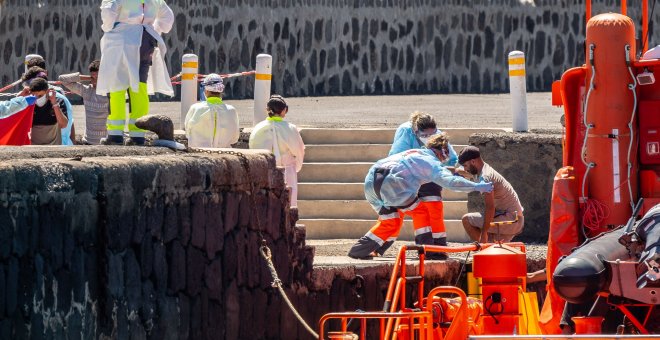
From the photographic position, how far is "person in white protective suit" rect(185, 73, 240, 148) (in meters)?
14.6

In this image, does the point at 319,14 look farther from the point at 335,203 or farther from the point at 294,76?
the point at 335,203

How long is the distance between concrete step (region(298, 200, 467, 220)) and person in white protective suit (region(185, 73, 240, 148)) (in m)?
1.78

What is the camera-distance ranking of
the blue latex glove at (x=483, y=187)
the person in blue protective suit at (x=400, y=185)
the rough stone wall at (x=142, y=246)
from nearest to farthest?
the rough stone wall at (x=142, y=246)
the blue latex glove at (x=483, y=187)
the person in blue protective suit at (x=400, y=185)

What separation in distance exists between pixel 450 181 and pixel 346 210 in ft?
11.0

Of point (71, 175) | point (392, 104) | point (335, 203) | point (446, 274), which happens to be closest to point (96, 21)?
point (392, 104)

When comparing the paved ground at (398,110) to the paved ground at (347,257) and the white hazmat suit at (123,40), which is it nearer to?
the paved ground at (347,257)

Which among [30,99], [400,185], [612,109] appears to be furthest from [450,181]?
[30,99]

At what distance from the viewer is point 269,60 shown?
18281 millimetres

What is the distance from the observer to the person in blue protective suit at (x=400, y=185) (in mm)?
13180

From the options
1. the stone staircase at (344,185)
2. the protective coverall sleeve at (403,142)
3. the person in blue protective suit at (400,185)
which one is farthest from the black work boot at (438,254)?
the stone staircase at (344,185)

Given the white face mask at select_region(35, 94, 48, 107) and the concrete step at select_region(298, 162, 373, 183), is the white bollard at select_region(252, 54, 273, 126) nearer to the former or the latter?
the concrete step at select_region(298, 162, 373, 183)

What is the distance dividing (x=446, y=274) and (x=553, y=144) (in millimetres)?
3215

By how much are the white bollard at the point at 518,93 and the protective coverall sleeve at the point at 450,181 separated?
4.21m

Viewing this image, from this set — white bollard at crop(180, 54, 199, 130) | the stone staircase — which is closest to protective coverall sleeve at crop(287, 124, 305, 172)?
the stone staircase
